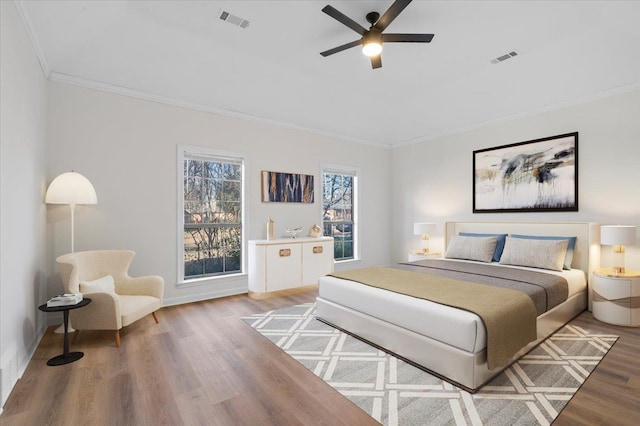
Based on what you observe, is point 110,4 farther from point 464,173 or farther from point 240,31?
point 464,173

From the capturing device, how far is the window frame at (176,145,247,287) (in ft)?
14.0

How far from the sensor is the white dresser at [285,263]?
4.49 meters

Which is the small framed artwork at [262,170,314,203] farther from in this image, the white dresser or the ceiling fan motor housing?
the ceiling fan motor housing

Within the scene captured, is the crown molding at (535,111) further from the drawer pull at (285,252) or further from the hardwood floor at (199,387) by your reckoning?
the drawer pull at (285,252)

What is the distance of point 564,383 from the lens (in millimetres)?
2230

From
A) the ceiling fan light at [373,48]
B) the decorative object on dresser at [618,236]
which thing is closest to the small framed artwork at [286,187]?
the ceiling fan light at [373,48]

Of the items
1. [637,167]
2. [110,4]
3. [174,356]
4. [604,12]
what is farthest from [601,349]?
[110,4]

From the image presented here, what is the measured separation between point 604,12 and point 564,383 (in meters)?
3.42

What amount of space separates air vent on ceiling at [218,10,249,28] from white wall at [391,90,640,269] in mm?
4092

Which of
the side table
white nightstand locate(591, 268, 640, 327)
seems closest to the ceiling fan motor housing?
the side table

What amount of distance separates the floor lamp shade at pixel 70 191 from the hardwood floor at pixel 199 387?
1390 mm

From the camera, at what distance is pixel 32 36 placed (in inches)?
108

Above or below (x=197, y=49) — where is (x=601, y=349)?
below

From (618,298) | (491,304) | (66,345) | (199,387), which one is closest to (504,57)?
(618,298)
